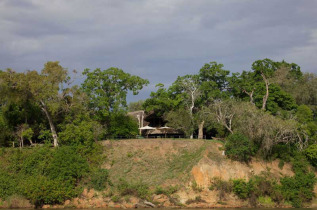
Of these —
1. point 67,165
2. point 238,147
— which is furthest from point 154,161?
point 67,165

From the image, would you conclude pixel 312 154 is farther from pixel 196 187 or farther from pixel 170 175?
pixel 170 175

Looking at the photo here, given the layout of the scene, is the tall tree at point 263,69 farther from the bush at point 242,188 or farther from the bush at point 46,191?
the bush at point 46,191

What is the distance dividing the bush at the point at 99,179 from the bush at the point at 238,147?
15.1 meters

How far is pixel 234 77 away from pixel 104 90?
67.9 feet

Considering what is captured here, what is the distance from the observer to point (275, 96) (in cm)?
5803

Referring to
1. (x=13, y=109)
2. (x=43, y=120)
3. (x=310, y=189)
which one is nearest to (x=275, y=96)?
(x=310, y=189)

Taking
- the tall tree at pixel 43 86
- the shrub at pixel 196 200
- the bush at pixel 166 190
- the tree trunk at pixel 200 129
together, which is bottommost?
the shrub at pixel 196 200

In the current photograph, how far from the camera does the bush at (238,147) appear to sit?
152ft

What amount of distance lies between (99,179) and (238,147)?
17.0 m

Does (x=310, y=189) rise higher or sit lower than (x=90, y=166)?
lower

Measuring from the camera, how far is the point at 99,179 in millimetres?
43938

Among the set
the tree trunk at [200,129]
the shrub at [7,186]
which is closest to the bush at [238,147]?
the tree trunk at [200,129]

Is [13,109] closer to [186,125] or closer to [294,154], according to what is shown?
[186,125]

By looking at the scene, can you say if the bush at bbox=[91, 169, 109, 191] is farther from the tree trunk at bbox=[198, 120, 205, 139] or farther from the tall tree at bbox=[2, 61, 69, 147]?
the tree trunk at bbox=[198, 120, 205, 139]
